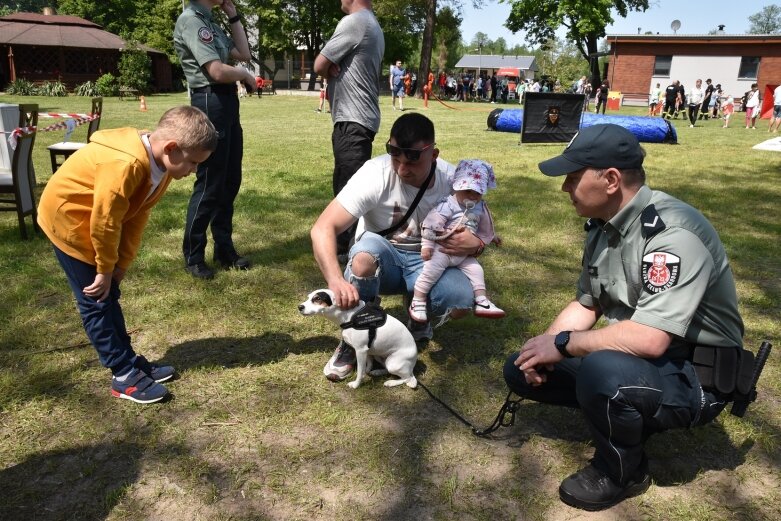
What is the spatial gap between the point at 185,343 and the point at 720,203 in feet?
A: 24.0

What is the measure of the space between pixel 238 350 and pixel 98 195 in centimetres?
142

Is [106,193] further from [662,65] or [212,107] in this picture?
[662,65]

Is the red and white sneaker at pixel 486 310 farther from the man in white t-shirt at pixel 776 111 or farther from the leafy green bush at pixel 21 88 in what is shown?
the leafy green bush at pixel 21 88

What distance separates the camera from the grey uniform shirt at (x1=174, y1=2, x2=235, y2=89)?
13.3 ft

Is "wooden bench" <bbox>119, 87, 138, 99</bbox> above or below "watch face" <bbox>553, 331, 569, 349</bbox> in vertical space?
above

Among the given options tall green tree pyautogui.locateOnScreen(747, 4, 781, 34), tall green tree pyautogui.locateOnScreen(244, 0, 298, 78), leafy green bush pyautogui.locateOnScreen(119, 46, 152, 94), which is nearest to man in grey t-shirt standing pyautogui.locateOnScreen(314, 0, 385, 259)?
leafy green bush pyautogui.locateOnScreen(119, 46, 152, 94)

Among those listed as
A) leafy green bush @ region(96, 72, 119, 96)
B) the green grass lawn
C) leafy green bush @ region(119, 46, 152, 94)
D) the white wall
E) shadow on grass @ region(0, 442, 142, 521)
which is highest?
the white wall

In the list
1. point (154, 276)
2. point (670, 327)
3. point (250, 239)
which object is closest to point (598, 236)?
point (670, 327)

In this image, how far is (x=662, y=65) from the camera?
40.3 meters

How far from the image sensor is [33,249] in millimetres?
5164

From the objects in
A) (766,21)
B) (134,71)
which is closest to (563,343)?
(134,71)

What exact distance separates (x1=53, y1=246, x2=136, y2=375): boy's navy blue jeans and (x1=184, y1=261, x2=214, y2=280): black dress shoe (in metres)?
1.56

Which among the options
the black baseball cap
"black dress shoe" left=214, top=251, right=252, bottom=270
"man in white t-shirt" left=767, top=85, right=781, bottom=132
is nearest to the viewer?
the black baseball cap

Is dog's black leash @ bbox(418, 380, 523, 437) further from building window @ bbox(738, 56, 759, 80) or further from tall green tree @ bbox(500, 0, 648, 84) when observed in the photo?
building window @ bbox(738, 56, 759, 80)
